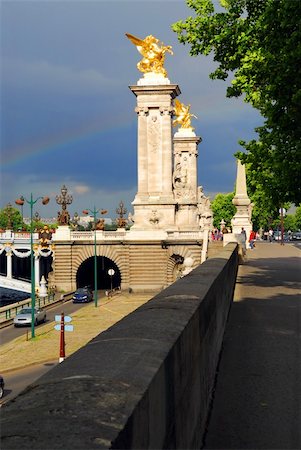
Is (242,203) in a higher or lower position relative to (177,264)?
higher

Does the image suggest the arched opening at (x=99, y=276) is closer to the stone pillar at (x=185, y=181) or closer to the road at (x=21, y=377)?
the stone pillar at (x=185, y=181)

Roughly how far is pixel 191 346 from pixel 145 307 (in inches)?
48.9

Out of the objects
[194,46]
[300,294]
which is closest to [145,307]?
[300,294]

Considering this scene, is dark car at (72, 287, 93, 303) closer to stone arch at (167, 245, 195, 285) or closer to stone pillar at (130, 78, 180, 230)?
stone pillar at (130, 78, 180, 230)

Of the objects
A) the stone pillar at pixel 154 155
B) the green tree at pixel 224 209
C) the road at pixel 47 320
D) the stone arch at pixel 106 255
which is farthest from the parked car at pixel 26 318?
the green tree at pixel 224 209

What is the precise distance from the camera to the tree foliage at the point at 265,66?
1638 cm

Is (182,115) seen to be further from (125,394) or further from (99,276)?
(125,394)

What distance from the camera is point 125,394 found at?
3166 mm

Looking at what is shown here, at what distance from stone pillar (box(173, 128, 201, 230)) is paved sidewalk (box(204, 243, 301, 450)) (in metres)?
53.0

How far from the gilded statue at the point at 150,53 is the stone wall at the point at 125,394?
6241 centimetres

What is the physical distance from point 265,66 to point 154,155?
160 feet

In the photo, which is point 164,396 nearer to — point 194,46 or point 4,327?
point 194,46

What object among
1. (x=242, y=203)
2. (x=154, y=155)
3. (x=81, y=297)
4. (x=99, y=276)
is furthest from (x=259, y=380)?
(x=99, y=276)

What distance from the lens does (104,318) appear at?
48.0 metres
